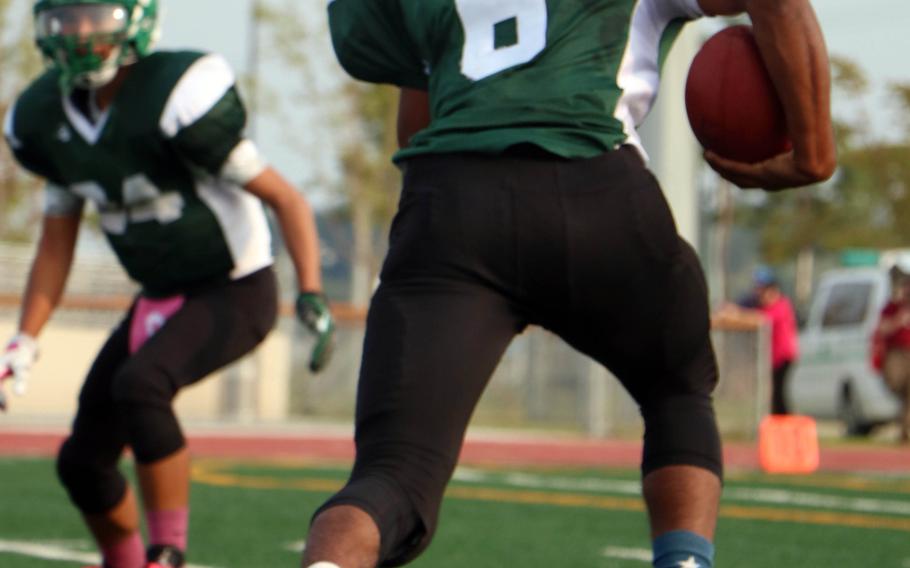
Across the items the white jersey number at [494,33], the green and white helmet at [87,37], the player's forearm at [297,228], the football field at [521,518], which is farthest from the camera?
the football field at [521,518]

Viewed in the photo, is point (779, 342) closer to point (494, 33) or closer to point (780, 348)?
point (780, 348)

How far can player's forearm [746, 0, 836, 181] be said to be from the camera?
9.48ft

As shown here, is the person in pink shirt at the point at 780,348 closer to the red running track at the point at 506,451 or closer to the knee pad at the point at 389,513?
the red running track at the point at 506,451

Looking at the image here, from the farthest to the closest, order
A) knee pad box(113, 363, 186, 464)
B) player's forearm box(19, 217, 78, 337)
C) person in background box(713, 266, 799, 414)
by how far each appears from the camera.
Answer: person in background box(713, 266, 799, 414)
player's forearm box(19, 217, 78, 337)
knee pad box(113, 363, 186, 464)

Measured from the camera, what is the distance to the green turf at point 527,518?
628cm

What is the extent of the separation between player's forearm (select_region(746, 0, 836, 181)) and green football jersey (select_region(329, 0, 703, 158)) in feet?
0.60

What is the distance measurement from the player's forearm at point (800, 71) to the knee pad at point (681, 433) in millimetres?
462

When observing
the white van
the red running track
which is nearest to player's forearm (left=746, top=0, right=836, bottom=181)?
the red running track

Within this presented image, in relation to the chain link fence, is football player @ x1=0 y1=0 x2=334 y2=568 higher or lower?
higher

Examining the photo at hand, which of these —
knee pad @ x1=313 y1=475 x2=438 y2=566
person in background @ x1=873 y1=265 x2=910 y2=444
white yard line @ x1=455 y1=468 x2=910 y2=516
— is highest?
knee pad @ x1=313 y1=475 x2=438 y2=566

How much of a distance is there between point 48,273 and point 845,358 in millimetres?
13971

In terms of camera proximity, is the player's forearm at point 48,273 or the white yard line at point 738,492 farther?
the white yard line at point 738,492

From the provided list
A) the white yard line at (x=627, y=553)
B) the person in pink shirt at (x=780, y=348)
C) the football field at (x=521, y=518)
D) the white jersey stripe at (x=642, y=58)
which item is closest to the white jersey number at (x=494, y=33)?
the white jersey stripe at (x=642, y=58)

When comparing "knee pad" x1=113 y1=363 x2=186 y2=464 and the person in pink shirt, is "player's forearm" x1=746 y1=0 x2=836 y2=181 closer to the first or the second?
"knee pad" x1=113 y1=363 x2=186 y2=464
